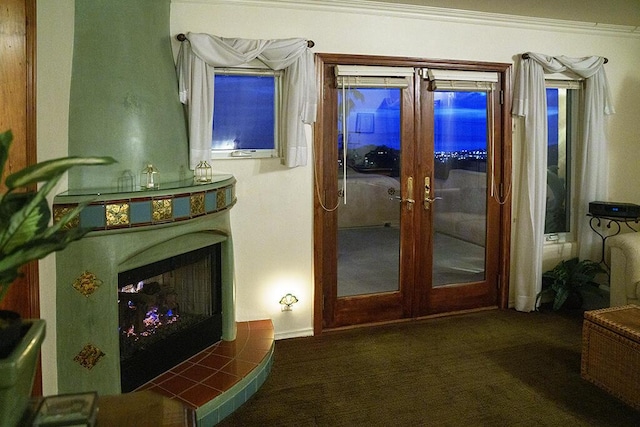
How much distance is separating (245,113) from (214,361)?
1694 millimetres

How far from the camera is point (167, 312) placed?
303 cm

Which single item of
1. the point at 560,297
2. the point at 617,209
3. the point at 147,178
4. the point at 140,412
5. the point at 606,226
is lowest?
the point at 560,297

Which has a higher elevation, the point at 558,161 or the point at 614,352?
the point at 558,161

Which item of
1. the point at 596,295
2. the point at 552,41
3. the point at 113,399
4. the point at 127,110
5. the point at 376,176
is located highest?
the point at 552,41

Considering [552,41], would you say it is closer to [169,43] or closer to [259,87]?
[259,87]

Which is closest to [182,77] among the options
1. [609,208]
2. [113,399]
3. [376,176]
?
[376,176]

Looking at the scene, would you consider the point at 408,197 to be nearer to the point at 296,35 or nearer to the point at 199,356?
the point at 296,35

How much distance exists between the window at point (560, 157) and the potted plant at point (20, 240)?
4.42 meters

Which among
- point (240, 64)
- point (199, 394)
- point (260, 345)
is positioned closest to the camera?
point (199, 394)

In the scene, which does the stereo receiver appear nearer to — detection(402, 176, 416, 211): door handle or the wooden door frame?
detection(402, 176, 416, 211): door handle

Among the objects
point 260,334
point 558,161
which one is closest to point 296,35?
point 260,334

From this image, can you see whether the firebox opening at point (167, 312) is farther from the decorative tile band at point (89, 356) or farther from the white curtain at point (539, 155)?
the white curtain at point (539, 155)

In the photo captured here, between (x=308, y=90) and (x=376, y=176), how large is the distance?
2.94 ft

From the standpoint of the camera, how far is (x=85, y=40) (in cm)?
255
